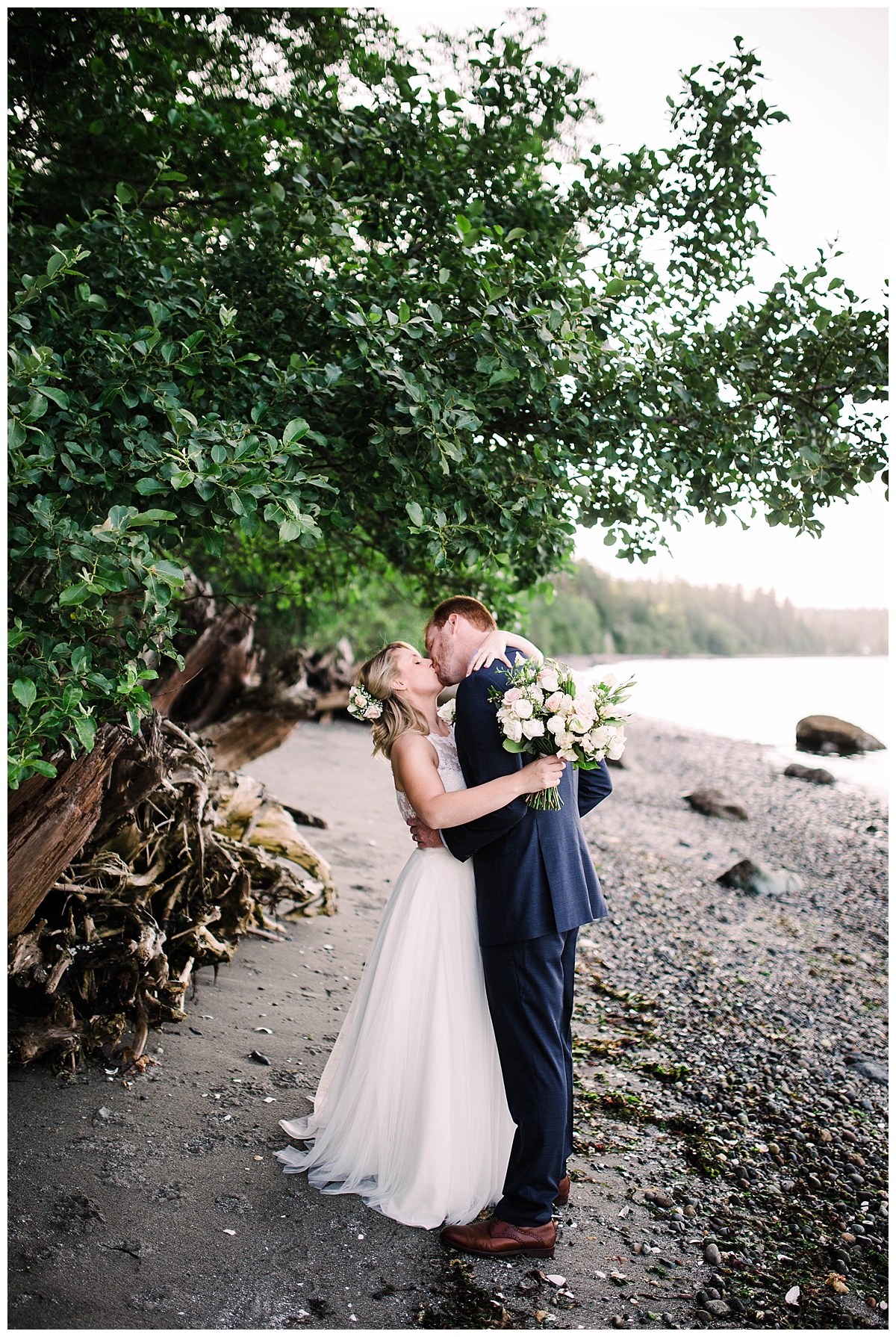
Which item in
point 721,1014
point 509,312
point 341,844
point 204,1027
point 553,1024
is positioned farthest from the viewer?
point 341,844

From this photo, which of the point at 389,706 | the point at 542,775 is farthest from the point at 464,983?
the point at 389,706

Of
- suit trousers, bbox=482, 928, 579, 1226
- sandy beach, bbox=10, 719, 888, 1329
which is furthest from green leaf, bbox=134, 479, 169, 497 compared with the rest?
sandy beach, bbox=10, 719, 888, 1329

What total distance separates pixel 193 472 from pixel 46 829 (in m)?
2.34

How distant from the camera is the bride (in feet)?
13.1

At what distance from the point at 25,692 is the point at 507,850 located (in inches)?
84.3

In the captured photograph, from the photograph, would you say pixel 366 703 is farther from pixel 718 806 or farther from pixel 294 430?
pixel 718 806

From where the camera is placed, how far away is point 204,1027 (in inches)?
221

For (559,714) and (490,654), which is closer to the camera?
(559,714)

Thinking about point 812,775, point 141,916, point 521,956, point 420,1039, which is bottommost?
point 812,775

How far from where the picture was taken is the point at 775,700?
59188mm

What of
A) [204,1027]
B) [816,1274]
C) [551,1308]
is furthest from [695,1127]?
[204,1027]

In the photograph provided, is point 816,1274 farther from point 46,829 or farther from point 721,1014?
point 46,829

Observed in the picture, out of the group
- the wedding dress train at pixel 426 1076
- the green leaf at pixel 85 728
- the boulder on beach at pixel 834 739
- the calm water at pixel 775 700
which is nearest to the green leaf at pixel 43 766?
the green leaf at pixel 85 728

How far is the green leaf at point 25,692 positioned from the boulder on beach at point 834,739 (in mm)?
34786
